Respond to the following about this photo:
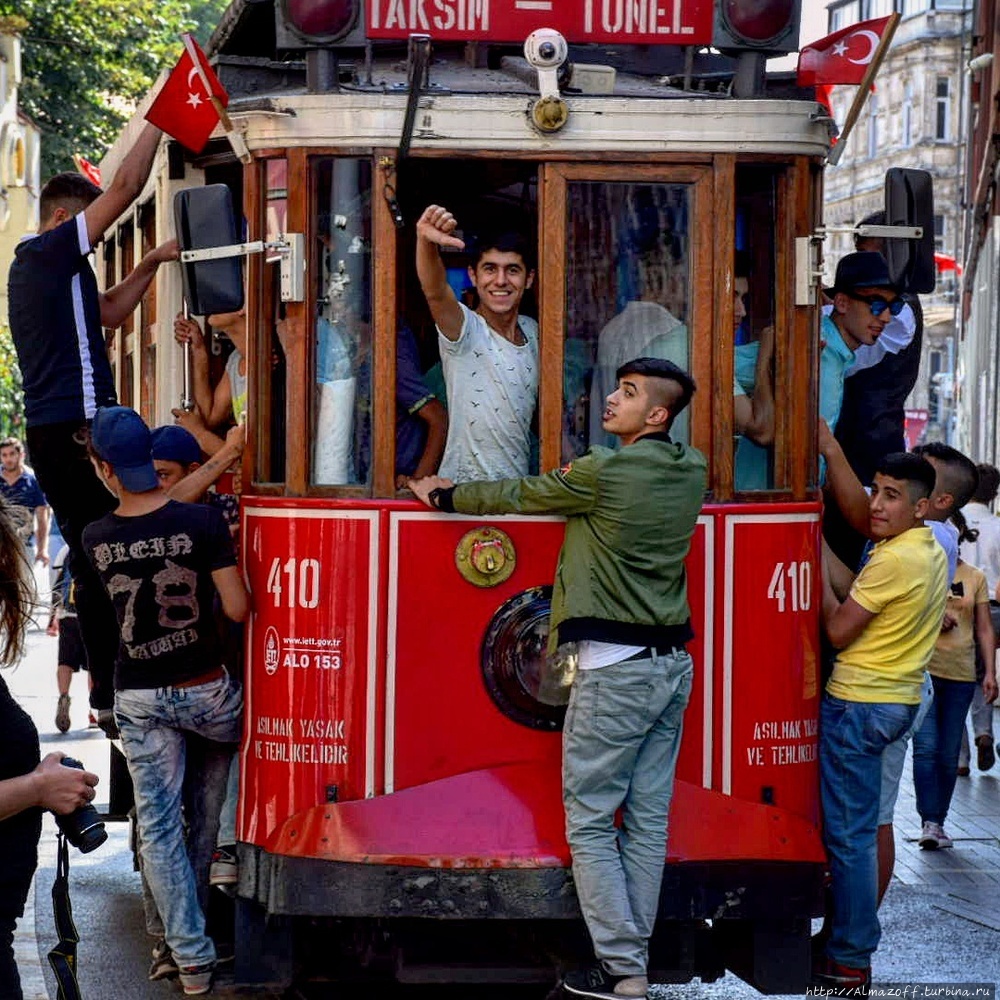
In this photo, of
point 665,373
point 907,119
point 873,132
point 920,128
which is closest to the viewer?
point 665,373

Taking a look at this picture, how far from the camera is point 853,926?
677cm

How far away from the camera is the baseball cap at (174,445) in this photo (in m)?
6.99

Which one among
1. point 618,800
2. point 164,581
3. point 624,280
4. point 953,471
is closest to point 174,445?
point 164,581

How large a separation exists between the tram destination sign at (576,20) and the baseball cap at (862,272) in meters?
0.98

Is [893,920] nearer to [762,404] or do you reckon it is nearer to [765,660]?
[765,660]

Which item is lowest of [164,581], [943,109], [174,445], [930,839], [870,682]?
[930,839]

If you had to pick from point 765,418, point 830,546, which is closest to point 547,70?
point 765,418

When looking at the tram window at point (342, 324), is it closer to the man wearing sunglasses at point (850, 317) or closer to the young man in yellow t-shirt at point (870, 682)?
the man wearing sunglasses at point (850, 317)

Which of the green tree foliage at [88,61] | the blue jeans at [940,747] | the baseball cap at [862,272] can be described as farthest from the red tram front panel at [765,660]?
the green tree foliage at [88,61]

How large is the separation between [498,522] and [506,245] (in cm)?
86

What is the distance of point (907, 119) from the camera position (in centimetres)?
6781

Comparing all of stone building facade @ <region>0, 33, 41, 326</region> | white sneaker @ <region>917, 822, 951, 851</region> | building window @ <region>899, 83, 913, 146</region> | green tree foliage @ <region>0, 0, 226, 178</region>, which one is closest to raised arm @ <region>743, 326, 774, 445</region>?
white sneaker @ <region>917, 822, 951, 851</region>

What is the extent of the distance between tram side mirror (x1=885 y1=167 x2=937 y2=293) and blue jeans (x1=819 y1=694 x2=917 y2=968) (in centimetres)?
141

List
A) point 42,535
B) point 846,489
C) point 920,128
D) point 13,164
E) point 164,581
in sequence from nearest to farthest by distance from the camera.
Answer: point 164,581 → point 846,489 → point 42,535 → point 13,164 → point 920,128
